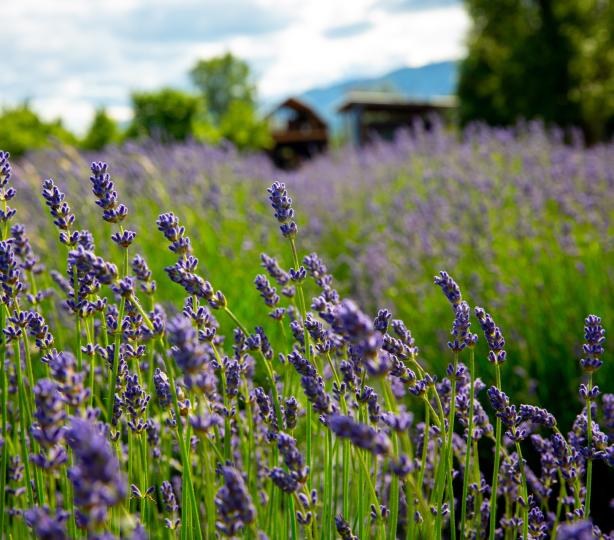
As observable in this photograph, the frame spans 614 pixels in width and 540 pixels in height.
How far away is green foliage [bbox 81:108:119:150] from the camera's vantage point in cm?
2405

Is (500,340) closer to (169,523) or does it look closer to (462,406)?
(462,406)

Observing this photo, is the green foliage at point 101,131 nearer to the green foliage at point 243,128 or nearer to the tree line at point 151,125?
the tree line at point 151,125

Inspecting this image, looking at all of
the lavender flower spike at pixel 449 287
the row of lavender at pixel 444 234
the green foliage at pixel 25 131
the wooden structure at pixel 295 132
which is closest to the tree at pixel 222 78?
the wooden structure at pixel 295 132

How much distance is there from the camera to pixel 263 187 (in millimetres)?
8906

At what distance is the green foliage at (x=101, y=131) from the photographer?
24047 millimetres

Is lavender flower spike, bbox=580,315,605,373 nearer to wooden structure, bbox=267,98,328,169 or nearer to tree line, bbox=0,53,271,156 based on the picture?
tree line, bbox=0,53,271,156

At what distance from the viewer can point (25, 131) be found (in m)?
24.8

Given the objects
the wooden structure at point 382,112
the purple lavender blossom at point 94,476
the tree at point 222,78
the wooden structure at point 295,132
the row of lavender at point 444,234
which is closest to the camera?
the purple lavender blossom at point 94,476

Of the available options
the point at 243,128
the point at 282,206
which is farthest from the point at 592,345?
the point at 243,128

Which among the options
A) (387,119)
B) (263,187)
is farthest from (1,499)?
(387,119)

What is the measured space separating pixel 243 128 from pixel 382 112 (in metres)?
19.7

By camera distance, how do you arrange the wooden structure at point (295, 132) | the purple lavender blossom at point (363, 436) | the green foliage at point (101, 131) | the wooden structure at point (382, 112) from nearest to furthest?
the purple lavender blossom at point (363, 436), the green foliage at point (101, 131), the wooden structure at point (295, 132), the wooden structure at point (382, 112)

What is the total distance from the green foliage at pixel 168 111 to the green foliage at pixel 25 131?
2.81 metres

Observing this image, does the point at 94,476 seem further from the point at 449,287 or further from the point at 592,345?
the point at 592,345
